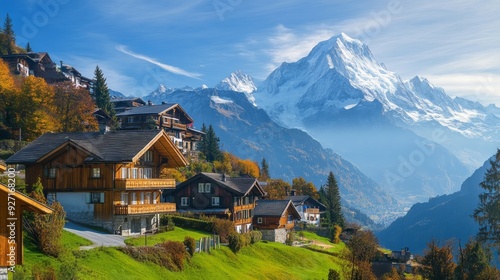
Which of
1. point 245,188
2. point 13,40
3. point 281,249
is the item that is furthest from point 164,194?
point 13,40

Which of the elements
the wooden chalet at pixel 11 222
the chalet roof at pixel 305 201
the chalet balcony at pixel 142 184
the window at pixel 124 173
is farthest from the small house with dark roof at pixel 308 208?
the wooden chalet at pixel 11 222

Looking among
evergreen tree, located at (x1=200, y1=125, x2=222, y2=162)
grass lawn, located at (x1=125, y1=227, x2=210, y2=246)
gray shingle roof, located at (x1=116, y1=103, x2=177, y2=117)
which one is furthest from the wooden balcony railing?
grass lawn, located at (x1=125, y1=227, x2=210, y2=246)

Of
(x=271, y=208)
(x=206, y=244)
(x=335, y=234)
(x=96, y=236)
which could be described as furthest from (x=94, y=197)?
→ (x=335, y=234)

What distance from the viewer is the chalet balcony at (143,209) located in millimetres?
49531

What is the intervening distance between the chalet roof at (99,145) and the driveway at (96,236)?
6.01 metres

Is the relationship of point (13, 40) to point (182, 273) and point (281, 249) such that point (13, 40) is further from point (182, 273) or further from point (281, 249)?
point (182, 273)

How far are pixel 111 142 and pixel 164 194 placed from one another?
26.5m

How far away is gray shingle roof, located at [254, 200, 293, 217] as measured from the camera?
85062 mm

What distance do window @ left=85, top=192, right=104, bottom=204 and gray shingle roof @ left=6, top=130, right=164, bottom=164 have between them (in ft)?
10.7

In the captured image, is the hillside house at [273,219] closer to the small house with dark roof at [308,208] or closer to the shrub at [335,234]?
the shrub at [335,234]

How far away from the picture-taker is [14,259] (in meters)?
20.9

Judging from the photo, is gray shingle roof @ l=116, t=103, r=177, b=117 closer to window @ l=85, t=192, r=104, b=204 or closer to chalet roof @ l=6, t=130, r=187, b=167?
chalet roof @ l=6, t=130, r=187, b=167

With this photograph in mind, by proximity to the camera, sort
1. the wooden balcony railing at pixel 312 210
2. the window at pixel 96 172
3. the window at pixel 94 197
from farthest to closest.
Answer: the wooden balcony railing at pixel 312 210 → the window at pixel 96 172 → the window at pixel 94 197

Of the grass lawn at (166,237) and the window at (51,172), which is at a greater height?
the window at (51,172)
